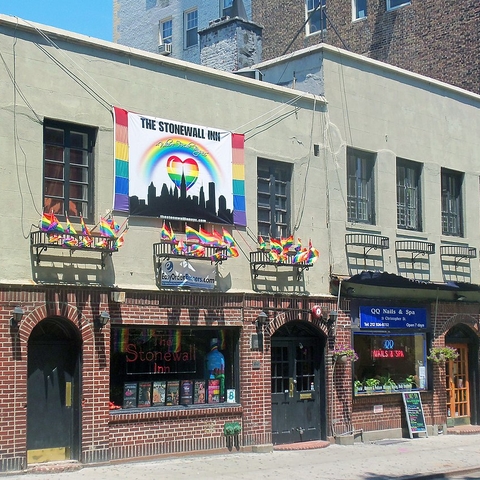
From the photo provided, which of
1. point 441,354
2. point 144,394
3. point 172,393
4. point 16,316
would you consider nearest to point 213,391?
point 172,393

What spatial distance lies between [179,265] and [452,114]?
9.75 meters

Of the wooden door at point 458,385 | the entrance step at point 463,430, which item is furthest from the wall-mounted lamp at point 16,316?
the wooden door at point 458,385

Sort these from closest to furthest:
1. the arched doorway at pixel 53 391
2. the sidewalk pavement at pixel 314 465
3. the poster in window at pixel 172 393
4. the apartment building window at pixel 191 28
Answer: the sidewalk pavement at pixel 314 465, the arched doorway at pixel 53 391, the poster in window at pixel 172 393, the apartment building window at pixel 191 28

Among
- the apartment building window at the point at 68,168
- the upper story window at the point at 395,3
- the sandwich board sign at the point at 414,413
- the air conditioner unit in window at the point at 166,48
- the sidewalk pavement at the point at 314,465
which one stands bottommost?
the sidewalk pavement at the point at 314,465

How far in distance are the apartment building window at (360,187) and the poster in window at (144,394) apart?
20.6ft

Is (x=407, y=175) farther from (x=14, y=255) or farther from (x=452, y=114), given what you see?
(x=14, y=255)

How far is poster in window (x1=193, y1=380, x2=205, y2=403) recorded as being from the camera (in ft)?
54.5

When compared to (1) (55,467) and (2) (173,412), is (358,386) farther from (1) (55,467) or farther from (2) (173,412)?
(1) (55,467)

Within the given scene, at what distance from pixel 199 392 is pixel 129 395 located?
1606 millimetres

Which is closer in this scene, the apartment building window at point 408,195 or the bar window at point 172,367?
the bar window at point 172,367

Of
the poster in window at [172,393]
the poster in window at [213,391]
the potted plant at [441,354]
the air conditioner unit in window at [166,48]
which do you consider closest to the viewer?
the poster in window at [172,393]

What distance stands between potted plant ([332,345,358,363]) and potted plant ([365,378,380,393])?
1160 millimetres

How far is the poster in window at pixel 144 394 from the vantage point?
15.8 m

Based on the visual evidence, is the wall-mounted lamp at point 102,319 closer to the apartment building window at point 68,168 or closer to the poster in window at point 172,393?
the apartment building window at point 68,168
